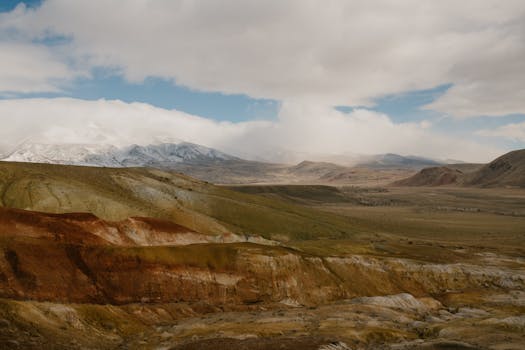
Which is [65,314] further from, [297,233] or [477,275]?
[297,233]

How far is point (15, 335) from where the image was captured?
36.9 meters

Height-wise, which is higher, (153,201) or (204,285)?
(153,201)

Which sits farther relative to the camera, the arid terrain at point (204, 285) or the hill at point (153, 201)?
the hill at point (153, 201)

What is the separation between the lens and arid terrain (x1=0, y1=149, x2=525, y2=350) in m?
45.3

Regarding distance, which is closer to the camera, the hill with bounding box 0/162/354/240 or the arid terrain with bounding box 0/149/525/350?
the arid terrain with bounding box 0/149/525/350

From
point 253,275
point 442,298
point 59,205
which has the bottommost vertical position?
point 442,298

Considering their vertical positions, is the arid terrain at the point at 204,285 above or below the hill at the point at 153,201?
below

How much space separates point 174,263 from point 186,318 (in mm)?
11142

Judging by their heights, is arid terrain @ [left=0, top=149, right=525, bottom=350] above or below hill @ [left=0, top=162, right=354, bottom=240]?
below

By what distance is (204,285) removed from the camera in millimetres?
65125

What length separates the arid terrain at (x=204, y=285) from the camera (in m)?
45.3

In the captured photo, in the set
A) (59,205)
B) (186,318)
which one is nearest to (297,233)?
(59,205)

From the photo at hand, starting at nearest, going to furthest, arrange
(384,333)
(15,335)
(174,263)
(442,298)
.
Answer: (15,335), (384,333), (174,263), (442,298)

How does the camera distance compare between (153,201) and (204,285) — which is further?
(153,201)
